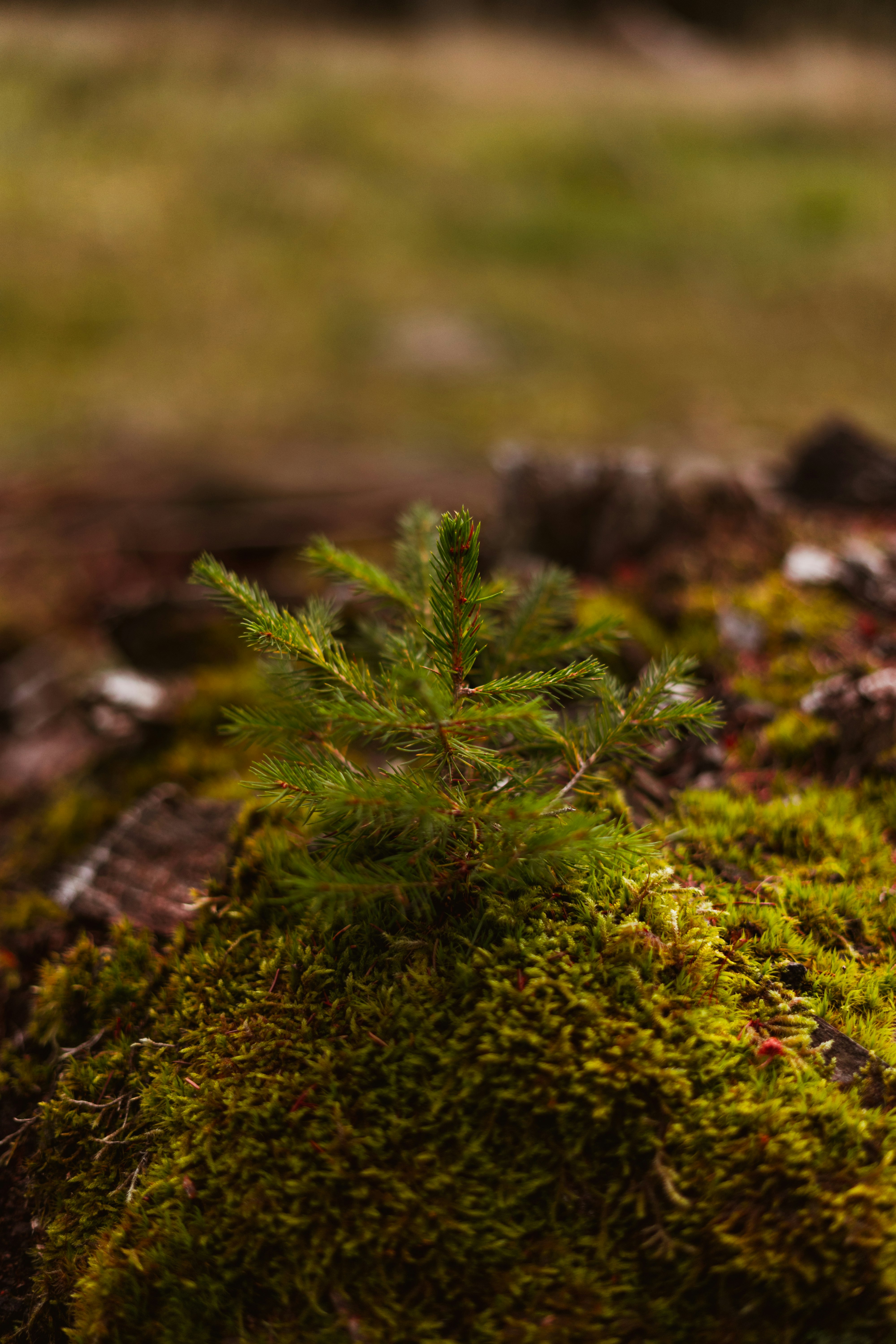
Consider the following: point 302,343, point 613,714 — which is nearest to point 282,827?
point 613,714

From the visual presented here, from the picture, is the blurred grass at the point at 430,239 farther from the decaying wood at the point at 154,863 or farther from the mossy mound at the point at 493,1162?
the mossy mound at the point at 493,1162

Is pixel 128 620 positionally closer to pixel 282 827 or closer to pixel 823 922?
pixel 282 827

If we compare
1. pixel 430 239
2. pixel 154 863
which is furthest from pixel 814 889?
pixel 430 239

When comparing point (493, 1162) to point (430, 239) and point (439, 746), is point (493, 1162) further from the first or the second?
point (430, 239)

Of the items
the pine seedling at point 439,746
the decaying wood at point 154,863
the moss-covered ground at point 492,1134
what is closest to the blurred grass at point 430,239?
the decaying wood at point 154,863

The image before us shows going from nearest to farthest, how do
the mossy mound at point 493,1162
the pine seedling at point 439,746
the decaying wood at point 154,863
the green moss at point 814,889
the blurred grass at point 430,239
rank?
the mossy mound at point 493,1162 < the pine seedling at point 439,746 < the green moss at point 814,889 < the decaying wood at point 154,863 < the blurred grass at point 430,239

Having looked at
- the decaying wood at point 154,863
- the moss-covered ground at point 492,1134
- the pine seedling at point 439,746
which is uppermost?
the pine seedling at point 439,746
